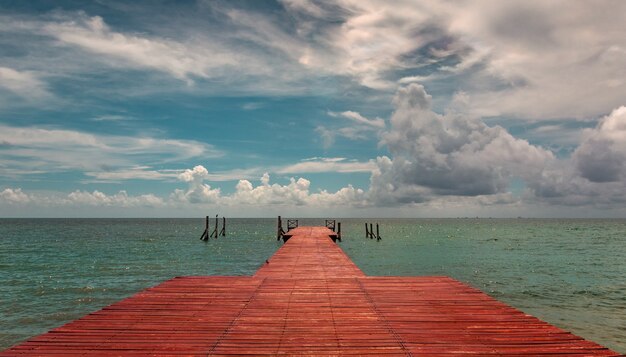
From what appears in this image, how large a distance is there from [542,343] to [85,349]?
25.1ft

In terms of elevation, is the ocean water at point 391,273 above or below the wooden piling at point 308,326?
below

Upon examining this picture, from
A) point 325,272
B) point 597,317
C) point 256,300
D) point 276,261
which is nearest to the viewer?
point 256,300

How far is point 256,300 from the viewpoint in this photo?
1017cm

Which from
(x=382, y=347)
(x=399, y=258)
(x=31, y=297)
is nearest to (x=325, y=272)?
(x=382, y=347)

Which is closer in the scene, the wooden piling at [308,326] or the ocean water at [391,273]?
the wooden piling at [308,326]

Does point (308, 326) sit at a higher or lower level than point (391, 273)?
higher

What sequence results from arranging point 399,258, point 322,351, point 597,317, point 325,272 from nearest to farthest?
point 322,351 → point 325,272 → point 597,317 → point 399,258

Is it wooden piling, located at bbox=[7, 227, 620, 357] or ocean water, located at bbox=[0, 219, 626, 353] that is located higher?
wooden piling, located at bbox=[7, 227, 620, 357]

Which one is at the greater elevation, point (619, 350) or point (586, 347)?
point (586, 347)

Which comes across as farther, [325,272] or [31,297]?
[31,297]

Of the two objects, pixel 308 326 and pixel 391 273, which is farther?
pixel 391 273

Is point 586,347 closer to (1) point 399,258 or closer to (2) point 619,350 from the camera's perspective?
(2) point 619,350

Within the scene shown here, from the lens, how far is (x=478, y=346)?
6.93 m

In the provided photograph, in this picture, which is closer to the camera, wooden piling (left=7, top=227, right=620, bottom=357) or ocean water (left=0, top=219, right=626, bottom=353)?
wooden piling (left=7, top=227, right=620, bottom=357)
